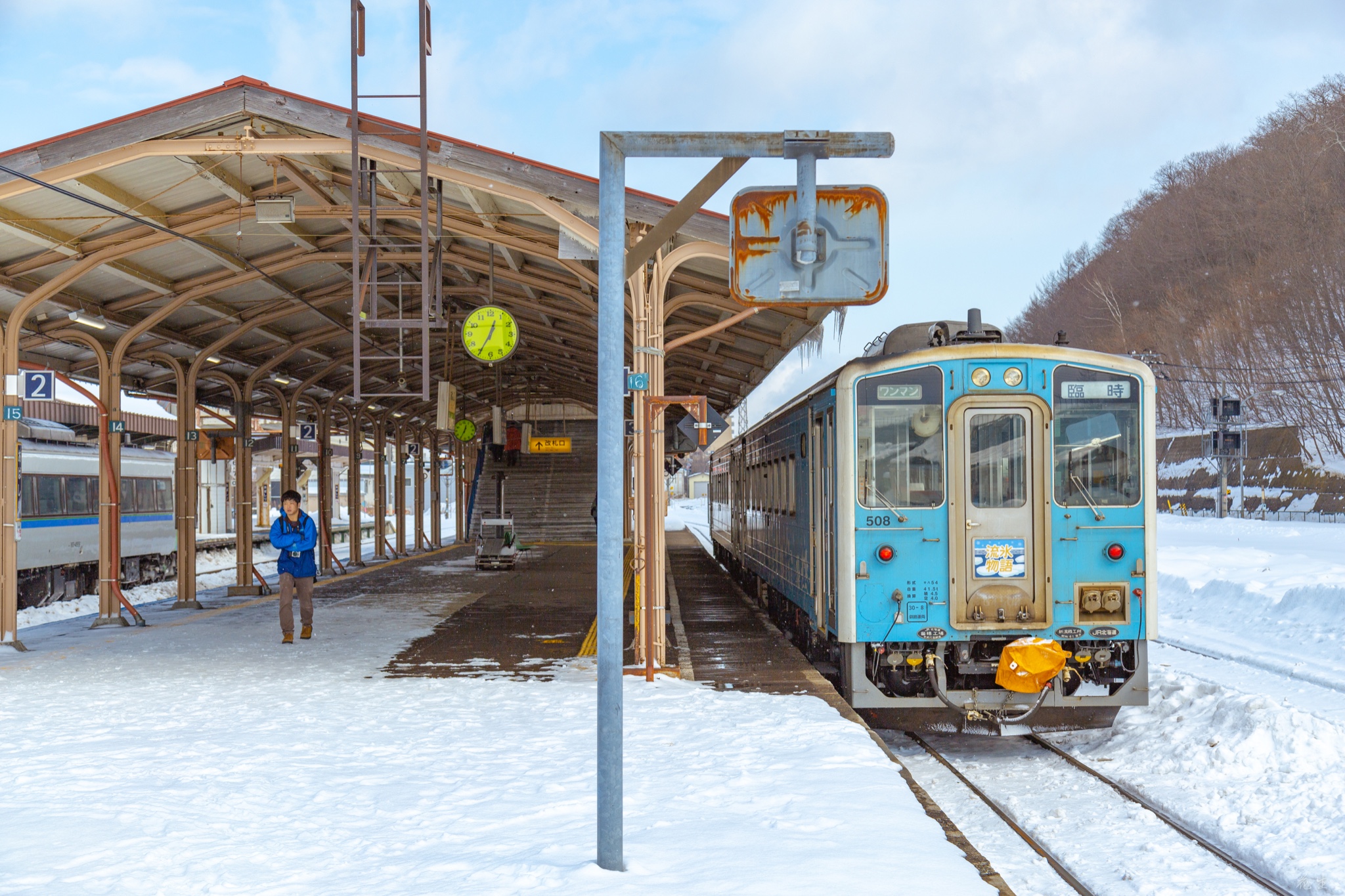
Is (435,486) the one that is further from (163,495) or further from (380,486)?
(163,495)

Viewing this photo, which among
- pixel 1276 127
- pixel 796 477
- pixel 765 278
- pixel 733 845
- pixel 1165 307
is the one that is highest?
pixel 1276 127

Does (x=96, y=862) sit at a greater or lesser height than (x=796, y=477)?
lesser

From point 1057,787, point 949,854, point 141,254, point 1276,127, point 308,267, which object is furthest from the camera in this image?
point 1276,127

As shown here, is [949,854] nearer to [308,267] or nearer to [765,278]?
[765,278]

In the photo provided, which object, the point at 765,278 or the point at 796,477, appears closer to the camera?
the point at 765,278

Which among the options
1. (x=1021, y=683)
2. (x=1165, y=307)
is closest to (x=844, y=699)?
(x=1021, y=683)

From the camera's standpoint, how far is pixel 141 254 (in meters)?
12.5

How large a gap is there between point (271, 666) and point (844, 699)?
527cm

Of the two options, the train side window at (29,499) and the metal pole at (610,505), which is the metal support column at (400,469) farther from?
the metal pole at (610,505)

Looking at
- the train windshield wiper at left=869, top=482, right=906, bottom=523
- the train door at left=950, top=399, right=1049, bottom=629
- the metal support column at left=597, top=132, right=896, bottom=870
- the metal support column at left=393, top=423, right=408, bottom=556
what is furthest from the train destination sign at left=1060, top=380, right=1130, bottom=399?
the metal support column at left=393, top=423, right=408, bottom=556

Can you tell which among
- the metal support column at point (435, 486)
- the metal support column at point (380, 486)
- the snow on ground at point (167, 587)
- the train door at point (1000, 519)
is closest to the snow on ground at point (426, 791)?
the train door at point (1000, 519)

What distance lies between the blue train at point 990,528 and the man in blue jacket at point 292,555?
20.4 ft

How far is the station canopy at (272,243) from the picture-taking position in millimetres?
9906

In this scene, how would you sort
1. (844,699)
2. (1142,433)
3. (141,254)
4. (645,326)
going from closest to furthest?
(1142,433) < (844,699) < (645,326) < (141,254)
